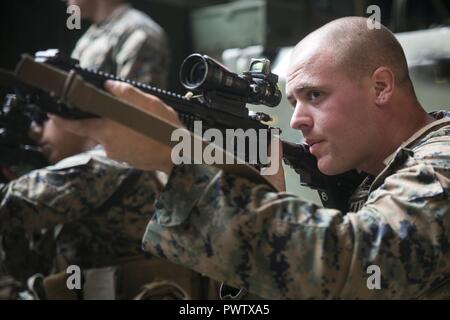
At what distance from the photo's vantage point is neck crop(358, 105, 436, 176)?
1202mm

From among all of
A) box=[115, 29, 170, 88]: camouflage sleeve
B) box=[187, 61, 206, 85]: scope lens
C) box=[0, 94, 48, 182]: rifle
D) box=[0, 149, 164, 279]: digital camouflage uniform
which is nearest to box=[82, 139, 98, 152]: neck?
box=[0, 149, 164, 279]: digital camouflage uniform

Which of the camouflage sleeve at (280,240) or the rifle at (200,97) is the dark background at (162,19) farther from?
the camouflage sleeve at (280,240)

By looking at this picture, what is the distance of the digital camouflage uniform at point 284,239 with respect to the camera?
0.85m

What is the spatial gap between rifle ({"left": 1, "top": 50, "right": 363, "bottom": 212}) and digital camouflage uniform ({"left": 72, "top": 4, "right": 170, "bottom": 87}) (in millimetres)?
1291

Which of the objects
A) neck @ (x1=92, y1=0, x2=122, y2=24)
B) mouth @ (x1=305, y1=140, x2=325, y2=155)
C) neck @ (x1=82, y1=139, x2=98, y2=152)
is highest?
neck @ (x1=92, y1=0, x2=122, y2=24)

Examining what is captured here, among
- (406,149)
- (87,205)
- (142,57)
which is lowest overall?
(87,205)

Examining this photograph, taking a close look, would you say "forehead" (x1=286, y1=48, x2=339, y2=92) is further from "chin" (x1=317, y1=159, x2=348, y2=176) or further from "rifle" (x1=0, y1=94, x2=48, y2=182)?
"rifle" (x1=0, y1=94, x2=48, y2=182)

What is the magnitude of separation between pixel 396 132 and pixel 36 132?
1302 mm

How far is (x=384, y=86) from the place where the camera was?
3.89 feet

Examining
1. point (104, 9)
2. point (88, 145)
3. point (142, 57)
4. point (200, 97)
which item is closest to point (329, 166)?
point (200, 97)

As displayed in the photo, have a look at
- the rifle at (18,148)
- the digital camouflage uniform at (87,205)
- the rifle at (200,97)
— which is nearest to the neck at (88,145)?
the digital camouflage uniform at (87,205)

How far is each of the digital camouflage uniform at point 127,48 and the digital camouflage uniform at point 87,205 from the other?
0.69 m

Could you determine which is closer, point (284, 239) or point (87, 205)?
point (284, 239)

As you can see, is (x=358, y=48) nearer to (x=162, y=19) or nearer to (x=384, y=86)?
(x=384, y=86)
